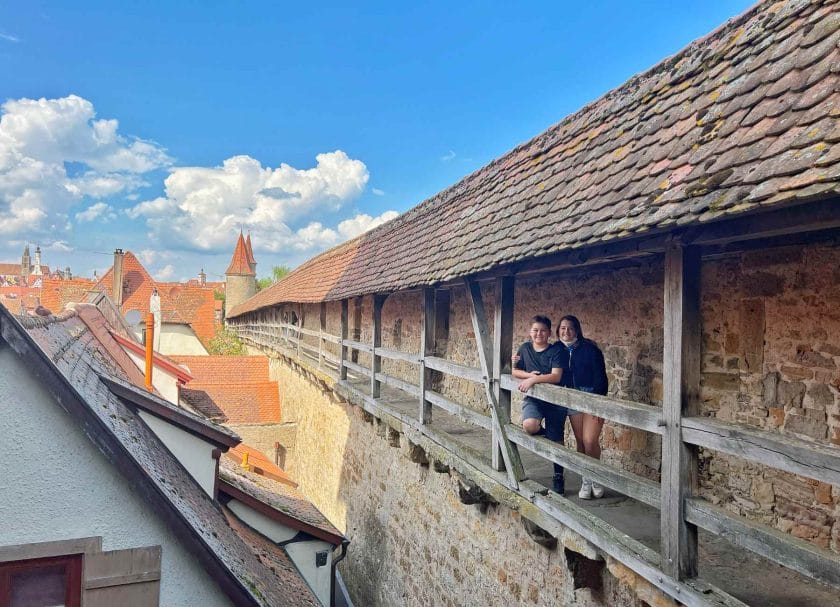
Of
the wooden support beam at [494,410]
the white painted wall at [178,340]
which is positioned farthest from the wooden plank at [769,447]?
the white painted wall at [178,340]

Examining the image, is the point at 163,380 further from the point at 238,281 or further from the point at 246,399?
the point at 238,281

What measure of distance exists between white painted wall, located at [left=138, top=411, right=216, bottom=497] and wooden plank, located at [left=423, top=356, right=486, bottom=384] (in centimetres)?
237

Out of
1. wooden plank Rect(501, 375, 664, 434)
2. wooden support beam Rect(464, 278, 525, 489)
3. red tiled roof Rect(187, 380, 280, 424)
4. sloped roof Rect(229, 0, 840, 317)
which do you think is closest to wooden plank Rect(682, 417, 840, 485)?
wooden plank Rect(501, 375, 664, 434)

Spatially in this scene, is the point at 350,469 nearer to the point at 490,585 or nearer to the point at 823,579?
the point at 490,585

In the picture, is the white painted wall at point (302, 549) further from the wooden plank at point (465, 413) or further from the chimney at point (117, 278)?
the chimney at point (117, 278)

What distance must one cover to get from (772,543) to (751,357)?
1.53 m

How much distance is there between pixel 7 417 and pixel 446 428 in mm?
4370

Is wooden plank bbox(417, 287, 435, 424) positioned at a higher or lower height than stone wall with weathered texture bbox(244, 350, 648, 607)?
higher

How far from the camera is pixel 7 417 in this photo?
11.8 ft

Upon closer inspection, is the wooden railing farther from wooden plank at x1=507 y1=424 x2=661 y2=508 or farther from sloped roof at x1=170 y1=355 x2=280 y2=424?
sloped roof at x1=170 y1=355 x2=280 y2=424

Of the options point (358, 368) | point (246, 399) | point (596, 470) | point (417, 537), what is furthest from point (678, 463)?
point (246, 399)

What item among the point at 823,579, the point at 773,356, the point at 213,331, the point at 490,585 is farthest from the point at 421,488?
the point at 213,331

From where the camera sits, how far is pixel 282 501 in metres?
7.70

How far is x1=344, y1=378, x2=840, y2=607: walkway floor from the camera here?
2.95 metres
